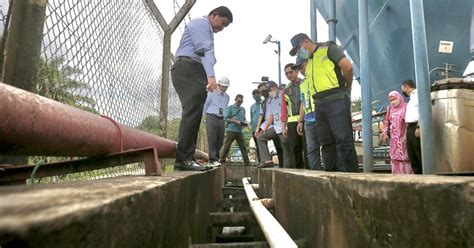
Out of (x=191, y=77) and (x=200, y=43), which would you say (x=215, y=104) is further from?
(x=200, y=43)

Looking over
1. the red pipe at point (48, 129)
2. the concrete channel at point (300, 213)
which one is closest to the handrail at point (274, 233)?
the concrete channel at point (300, 213)

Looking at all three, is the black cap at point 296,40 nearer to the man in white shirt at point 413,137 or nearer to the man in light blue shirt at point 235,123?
the man in white shirt at point 413,137

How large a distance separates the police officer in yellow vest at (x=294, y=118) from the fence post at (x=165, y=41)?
172 cm

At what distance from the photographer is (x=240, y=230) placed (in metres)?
→ 5.11

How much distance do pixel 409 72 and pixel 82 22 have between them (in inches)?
259

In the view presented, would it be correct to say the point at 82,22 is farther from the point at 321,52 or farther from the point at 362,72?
the point at 362,72

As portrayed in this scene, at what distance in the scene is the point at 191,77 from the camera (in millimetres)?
3645

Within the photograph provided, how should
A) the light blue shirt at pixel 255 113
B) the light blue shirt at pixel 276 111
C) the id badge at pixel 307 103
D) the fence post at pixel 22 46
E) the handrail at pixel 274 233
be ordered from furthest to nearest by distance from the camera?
the light blue shirt at pixel 255 113, the light blue shirt at pixel 276 111, the id badge at pixel 307 103, the fence post at pixel 22 46, the handrail at pixel 274 233

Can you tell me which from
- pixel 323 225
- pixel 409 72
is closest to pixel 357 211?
pixel 323 225

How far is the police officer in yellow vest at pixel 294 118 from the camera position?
551 centimetres

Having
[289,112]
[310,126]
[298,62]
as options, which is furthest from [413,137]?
[289,112]

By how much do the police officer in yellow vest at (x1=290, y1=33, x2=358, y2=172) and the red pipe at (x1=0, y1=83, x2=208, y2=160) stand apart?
2.29 meters

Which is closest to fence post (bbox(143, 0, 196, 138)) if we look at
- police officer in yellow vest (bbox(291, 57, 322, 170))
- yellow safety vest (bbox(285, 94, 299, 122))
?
police officer in yellow vest (bbox(291, 57, 322, 170))

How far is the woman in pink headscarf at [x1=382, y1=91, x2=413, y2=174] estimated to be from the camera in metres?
4.76
